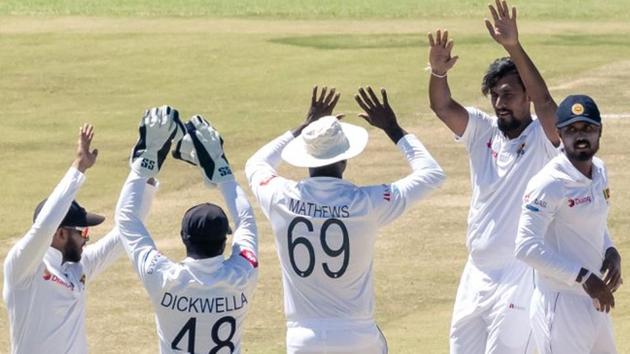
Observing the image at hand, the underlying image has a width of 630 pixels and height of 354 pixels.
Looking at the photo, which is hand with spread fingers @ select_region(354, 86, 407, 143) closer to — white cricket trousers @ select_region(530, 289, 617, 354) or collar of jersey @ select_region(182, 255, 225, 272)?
white cricket trousers @ select_region(530, 289, 617, 354)

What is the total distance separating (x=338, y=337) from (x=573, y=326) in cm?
152

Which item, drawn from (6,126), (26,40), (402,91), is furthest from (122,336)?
(26,40)

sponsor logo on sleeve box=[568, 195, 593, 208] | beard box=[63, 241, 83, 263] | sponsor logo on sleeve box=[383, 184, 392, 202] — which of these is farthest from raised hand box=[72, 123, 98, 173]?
sponsor logo on sleeve box=[568, 195, 593, 208]

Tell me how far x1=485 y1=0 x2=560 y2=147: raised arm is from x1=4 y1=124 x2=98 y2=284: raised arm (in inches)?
118

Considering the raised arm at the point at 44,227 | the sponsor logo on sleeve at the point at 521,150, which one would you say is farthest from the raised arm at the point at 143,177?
the sponsor logo on sleeve at the point at 521,150

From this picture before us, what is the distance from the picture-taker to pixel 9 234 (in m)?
18.1

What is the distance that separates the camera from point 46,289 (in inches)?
349

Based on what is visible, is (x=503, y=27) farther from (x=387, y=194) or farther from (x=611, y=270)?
(x=387, y=194)

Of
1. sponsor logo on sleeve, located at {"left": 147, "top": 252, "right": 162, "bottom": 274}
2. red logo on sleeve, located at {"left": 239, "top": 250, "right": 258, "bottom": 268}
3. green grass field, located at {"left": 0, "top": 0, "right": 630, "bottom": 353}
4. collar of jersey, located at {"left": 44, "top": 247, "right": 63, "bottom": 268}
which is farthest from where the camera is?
green grass field, located at {"left": 0, "top": 0, "right": 630, "bottom": 353}

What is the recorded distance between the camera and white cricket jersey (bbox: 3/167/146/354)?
28.1 ft

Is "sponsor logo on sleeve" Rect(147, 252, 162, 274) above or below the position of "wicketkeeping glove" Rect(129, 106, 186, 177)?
below

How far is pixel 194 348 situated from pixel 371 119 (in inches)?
83.7

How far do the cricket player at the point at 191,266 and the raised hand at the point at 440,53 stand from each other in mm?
2641

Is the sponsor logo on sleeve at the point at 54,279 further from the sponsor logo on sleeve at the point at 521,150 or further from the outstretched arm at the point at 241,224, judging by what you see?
the sponsor logo on sleeve at the point at 521,150
